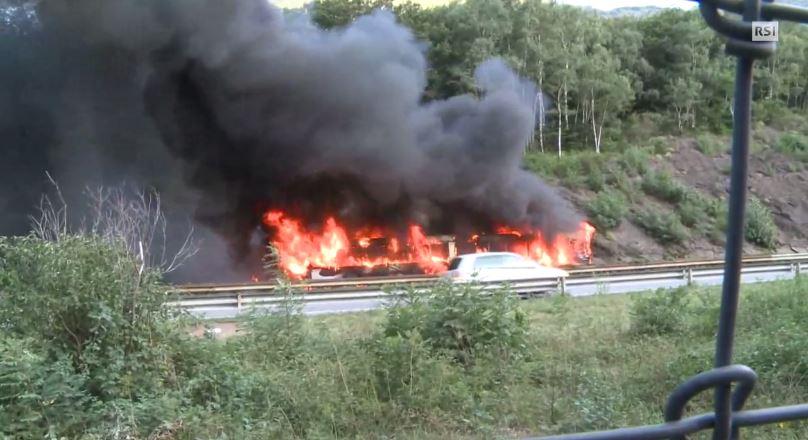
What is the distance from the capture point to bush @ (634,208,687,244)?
31.9 metres

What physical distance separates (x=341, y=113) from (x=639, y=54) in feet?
48.3

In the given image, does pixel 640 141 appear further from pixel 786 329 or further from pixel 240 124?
pixel 786 329

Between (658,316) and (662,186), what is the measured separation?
2634cm

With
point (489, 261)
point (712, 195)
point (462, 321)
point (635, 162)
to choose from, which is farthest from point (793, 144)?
point (462, 321)

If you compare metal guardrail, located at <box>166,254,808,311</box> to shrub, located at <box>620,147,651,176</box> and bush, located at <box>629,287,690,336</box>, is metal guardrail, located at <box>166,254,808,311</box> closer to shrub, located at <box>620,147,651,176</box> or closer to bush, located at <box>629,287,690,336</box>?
bush, located at <box>629,287,690,336</box>

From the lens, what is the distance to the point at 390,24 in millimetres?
30328

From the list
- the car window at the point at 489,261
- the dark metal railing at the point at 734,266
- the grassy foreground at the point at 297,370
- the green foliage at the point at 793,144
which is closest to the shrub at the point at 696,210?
the green foliage at the point at 793,144

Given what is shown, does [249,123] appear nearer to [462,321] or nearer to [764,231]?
[764,231]

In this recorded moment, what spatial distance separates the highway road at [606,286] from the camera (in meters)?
15.0

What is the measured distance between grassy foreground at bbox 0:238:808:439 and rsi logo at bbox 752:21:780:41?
4.40m

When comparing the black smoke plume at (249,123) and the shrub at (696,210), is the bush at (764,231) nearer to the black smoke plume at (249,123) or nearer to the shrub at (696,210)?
the shrub at (696,210)

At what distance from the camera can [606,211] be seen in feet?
107

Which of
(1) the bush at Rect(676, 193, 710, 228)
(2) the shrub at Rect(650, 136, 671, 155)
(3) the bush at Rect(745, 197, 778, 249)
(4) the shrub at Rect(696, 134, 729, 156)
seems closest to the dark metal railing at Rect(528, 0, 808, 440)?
(3) the bush at Rect(745, 197, 778, 249)

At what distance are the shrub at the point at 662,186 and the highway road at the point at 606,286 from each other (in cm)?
1443
